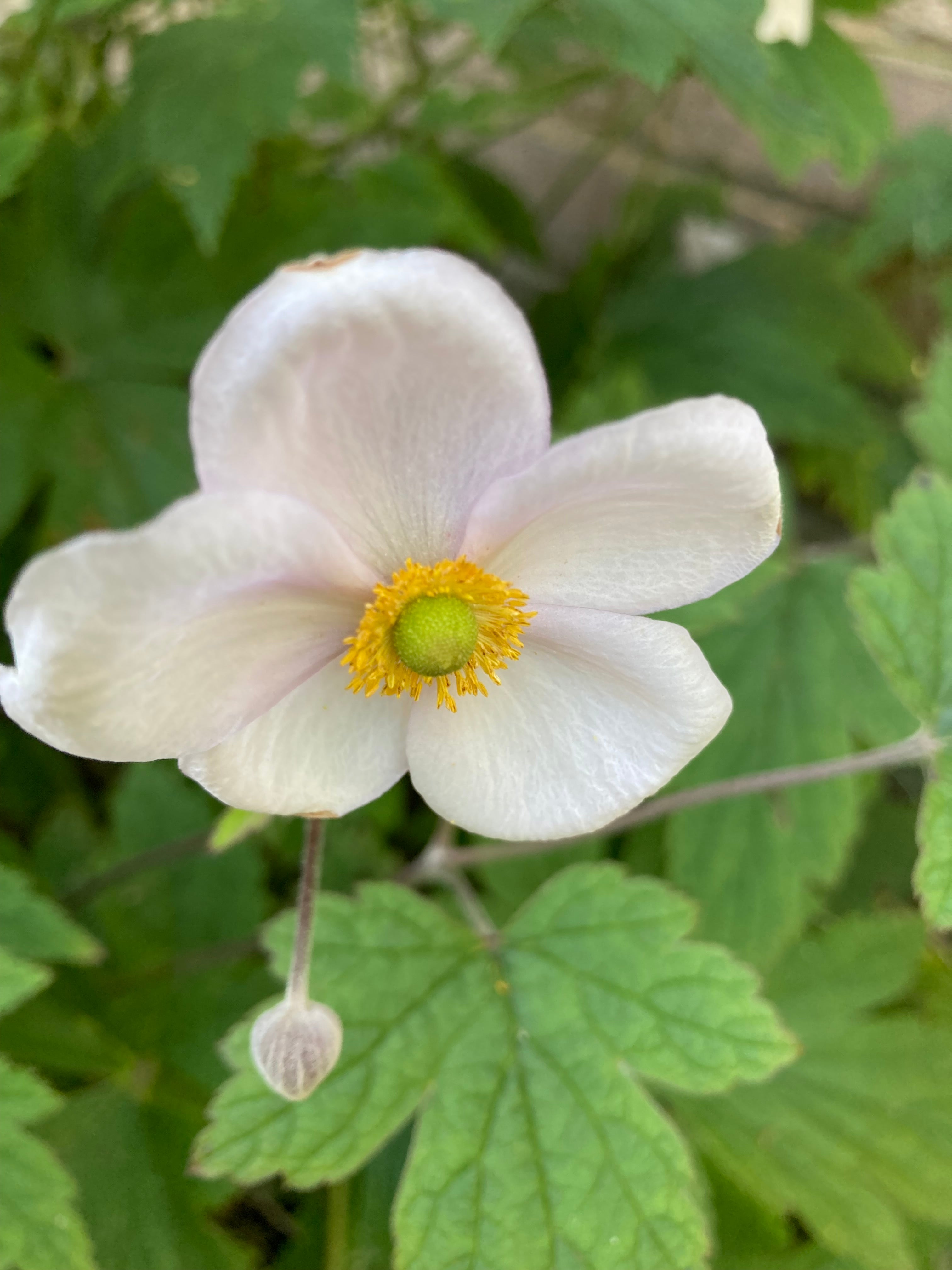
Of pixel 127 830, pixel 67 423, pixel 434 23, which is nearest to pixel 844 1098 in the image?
pixel 127 830

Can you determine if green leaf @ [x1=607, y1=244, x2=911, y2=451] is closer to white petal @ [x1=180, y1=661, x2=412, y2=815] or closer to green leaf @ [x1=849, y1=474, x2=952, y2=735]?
green leaf @ [x1=849, y1=474, x2=952, y2=735]

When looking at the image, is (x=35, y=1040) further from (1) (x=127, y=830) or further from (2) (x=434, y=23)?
(2) (x=434, y=23)

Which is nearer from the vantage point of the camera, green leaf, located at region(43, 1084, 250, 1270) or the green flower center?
the green flower center

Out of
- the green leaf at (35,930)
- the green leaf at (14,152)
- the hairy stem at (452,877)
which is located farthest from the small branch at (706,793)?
the green leaf at (14,152)

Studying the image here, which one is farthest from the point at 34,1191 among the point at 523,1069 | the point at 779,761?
the point at 779,761

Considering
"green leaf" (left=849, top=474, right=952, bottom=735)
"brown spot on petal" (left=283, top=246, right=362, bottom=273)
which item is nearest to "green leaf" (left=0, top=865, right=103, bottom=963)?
"brown spot on petal" (left=283, top=246, right=362, bottom=273)

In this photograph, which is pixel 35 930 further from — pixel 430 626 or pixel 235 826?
pixel 430 626
